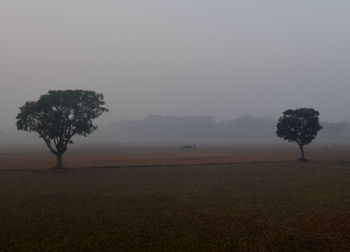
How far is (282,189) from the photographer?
112ft

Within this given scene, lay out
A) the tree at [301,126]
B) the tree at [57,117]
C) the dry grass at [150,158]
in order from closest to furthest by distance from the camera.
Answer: the tree at [57,117] < the dry grass at [150,158] < the tree at [301,126]

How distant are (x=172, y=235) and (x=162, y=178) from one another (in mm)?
24685

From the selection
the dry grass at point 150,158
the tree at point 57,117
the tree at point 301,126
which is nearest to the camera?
the tree at point 57,117

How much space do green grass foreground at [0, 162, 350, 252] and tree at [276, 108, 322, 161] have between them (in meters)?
32.4

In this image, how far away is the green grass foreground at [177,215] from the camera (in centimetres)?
1800

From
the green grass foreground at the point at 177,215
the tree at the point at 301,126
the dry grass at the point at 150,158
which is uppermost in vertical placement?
the tree at the point at 301,126

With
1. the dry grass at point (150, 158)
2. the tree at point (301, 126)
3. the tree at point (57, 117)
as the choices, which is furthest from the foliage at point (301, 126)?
the tree at point (57, 117)

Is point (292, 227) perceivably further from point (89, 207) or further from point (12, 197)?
point (12, 197)

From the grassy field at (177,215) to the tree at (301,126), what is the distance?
106 ft

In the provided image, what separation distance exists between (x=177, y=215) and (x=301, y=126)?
53299mm

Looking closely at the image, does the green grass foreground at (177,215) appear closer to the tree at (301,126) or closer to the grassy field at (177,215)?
the grassy field at (177,215)

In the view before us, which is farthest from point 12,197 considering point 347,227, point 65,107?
point 65,107

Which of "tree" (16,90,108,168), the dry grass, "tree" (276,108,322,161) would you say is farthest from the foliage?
"tree" (16,90,108,168)

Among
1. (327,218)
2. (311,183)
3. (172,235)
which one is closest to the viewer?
(172,235)
